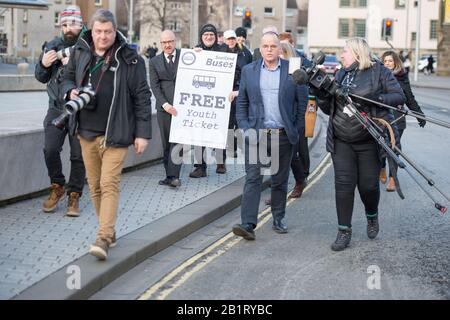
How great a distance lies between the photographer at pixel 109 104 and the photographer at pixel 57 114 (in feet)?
4.86

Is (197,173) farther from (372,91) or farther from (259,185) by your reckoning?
(372,91)

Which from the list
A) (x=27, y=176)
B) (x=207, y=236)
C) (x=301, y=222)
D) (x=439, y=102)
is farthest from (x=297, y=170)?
(x=439, y=102)

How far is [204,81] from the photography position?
11.3 metres

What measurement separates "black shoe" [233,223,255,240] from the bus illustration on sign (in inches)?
136

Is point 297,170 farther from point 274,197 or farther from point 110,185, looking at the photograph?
point 110,185

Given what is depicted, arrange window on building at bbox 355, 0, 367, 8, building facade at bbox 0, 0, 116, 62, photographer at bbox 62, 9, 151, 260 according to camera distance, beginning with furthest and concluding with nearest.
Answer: window on building at bbox 355, 0, 367, 8, building facade at bbox 0, 0, 116, 62, photographer at bbox 62, 9, 151, 260

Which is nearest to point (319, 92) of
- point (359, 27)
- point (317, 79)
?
point (317, 79)

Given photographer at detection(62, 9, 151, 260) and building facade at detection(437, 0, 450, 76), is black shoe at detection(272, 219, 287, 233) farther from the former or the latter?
building facade at detection(437, 0, 450, 76)

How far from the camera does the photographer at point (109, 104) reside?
6941 millimetres

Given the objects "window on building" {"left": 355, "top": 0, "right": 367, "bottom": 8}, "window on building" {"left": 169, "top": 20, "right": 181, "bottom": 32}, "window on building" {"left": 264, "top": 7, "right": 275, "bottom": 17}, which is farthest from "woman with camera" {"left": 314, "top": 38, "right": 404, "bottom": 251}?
"window on building" {"left": 264, "top": 7, "right": 275, "bottom": 17}

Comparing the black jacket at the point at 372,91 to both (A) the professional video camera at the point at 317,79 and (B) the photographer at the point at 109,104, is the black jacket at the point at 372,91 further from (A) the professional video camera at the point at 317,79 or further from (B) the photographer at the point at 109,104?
(B) the photographer at the point at 109,104

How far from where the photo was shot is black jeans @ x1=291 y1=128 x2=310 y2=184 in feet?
35.3

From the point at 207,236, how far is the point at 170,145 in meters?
2.75

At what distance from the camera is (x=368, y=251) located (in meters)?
7.80
